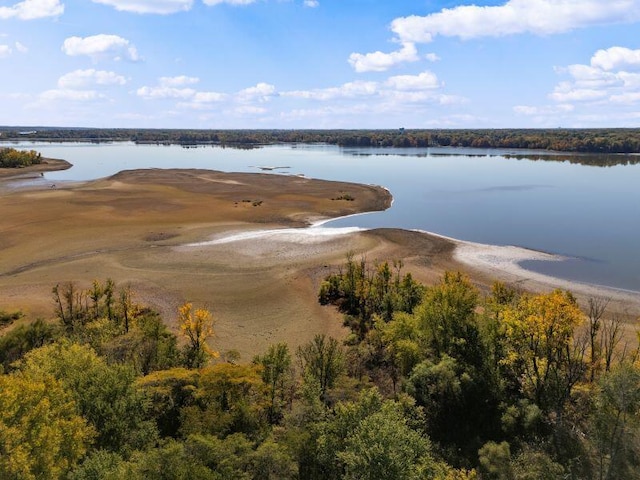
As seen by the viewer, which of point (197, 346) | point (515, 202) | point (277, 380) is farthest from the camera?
point (515, 202)

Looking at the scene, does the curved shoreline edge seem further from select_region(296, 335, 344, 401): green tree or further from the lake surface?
select_region(296, 335, 344, 401): green tree

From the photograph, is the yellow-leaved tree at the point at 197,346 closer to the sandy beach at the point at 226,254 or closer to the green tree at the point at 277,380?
the green tree at the point at 277,380

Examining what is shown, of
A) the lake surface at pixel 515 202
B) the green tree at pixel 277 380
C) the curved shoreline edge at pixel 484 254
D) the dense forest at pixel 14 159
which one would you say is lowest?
the green tree at pixel 277 380

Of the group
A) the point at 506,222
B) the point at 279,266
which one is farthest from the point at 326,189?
the point at 279,266

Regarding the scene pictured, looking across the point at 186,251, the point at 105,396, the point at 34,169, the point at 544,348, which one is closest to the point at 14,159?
the point at 34,169

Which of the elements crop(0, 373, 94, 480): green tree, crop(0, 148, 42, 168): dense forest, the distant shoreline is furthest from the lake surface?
crop(0, 373, 94, 480): green tree

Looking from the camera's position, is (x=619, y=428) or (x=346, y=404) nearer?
(x=619, y=428)

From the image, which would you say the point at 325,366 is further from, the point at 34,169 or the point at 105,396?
the point at 34,169

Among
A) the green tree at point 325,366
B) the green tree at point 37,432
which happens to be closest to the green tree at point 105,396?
the green tree at point 37,432
